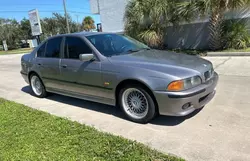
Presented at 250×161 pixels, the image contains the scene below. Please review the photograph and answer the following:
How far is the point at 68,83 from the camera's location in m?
4.81

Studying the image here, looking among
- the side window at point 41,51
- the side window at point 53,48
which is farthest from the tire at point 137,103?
the side window at point 41,51

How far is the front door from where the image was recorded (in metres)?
4.18

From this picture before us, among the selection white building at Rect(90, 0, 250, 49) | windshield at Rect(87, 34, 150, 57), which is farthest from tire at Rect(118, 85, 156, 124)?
white building at Rect(90, 0, 250, 49)

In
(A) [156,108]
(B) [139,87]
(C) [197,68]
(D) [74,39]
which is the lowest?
(A) [156,108]

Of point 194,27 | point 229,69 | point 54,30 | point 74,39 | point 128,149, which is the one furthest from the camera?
point 54,30

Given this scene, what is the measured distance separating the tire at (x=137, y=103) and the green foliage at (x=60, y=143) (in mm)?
668

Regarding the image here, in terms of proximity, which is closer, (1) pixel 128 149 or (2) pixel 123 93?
(1) pixel 128 149

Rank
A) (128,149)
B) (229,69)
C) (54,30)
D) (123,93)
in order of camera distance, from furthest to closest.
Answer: (54,30) → (229,69) → (123,93) → (128,149)

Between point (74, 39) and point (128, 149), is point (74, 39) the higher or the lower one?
the higher one

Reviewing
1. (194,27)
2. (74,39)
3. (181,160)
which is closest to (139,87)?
(181,160)

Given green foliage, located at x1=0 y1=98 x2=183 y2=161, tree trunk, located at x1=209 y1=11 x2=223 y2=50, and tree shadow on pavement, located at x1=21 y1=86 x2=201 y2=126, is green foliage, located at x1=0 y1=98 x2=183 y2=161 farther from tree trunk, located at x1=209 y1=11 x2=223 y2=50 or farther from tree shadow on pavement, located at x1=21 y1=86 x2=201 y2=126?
tree trunk, located at x1=209 y1=11 x2=223 y2=50

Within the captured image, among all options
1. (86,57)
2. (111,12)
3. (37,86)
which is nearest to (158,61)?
(86,57)

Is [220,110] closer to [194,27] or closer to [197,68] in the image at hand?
[197,68]

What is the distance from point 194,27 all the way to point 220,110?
9.90 metres
